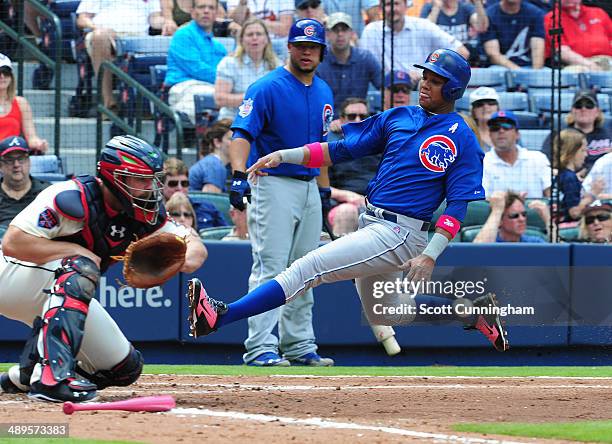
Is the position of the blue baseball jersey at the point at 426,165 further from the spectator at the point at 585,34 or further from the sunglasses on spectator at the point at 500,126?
the spectator at the point at 585,34

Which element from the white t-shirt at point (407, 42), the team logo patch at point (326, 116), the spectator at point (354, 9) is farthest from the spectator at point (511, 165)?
the team logo patch at point (326, 116)

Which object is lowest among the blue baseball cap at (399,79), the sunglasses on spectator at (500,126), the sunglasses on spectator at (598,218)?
the sunglasses on spectator at (598,218)

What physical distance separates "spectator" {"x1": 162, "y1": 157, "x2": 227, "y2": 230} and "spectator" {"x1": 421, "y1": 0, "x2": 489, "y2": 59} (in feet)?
11.1

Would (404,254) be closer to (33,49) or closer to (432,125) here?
(432,125)

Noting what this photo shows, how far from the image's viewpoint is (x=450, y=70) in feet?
19.4

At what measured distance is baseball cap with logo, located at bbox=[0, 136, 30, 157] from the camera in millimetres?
8773

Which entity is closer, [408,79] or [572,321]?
[572,321]

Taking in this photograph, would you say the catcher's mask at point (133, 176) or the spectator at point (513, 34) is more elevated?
the spectator at point (513, 34)

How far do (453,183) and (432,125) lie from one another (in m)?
0.33

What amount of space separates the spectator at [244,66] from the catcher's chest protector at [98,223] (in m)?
4.76

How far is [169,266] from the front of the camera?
5.43 metres

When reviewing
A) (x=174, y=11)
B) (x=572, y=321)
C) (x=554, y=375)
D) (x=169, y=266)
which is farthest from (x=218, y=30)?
(x=169, y=266)

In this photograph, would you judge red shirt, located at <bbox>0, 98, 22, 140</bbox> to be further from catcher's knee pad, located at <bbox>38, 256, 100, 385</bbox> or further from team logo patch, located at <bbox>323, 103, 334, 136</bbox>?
catcher's knee pad, located at <bbox>38, 256, 100, 385</bbox>

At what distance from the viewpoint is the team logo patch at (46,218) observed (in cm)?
517
